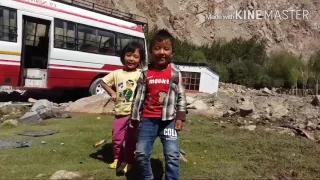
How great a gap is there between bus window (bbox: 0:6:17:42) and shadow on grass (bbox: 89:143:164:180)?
579 centimetres

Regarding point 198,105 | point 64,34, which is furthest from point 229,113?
point 64,34

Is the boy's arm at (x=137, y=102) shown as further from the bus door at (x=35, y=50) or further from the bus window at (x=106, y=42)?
the bus window at (x=106, y=42)

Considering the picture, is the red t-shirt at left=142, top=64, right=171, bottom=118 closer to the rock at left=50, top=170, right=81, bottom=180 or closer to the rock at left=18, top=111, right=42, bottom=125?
the rock at left=50, top=170, right=81, bottom=180

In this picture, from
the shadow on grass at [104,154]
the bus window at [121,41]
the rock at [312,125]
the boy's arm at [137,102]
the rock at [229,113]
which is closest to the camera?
the boy's arm at [137,102]

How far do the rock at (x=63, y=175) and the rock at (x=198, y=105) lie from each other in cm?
648

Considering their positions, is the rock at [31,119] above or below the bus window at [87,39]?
below

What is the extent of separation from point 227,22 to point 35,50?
49641 mm

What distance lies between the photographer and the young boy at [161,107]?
433 cm

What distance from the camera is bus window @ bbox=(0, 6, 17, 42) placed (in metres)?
10.6

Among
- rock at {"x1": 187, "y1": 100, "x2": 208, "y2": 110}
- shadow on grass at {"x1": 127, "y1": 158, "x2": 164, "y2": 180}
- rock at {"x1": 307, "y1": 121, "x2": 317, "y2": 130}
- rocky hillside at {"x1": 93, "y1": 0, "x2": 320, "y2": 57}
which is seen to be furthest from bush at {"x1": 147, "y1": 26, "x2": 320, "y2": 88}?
shadow on grass at {"x1": 127, "y1": 158, "x2": 164, "y2": 180}

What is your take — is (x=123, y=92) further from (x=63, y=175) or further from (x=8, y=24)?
(x=8, y=24)

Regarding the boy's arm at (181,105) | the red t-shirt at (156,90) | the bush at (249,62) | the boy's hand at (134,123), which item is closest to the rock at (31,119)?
the boy's hand at (134,123)

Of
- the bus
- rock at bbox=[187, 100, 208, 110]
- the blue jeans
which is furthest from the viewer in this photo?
rock at bbox=[187, 100, 208, 110]

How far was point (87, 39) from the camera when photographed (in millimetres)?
13219
